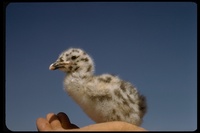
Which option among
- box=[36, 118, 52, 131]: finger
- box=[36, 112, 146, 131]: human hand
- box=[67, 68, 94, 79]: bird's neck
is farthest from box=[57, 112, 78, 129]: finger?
box=[67, 68, 94, 79]: bird's neck

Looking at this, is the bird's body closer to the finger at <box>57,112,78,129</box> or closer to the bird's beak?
the bird's beak

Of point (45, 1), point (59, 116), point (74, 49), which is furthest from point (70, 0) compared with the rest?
point (59, 116)

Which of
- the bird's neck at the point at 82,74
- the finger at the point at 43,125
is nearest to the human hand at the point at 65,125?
the finger at the point at 43,125

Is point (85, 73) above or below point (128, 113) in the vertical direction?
above

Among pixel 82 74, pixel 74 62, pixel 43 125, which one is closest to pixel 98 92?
pixel 82 74

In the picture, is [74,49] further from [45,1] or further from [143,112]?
[143,112]

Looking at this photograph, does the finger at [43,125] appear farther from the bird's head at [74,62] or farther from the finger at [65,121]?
the bird's head at [74,62]
